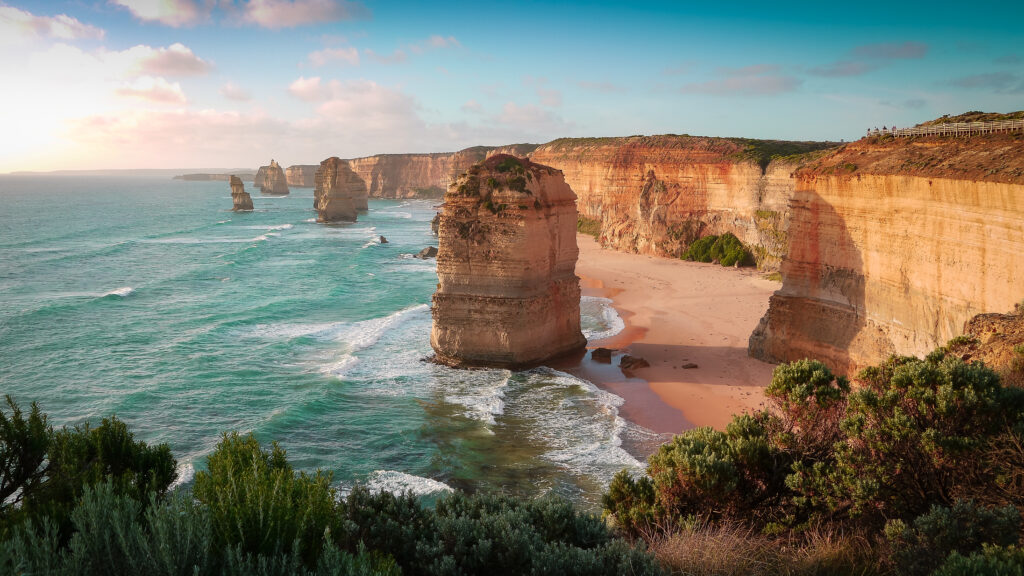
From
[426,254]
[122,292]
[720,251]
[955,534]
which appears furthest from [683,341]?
[122,292]

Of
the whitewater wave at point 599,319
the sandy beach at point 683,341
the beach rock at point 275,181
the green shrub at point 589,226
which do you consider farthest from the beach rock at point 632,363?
the beach rock at point 275,181

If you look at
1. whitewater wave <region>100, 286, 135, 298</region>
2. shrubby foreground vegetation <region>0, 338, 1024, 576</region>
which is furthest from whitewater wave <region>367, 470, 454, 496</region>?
whitewater wave <region>100, 286, 135, 298</region>

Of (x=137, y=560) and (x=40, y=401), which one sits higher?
(x=137, y=560)

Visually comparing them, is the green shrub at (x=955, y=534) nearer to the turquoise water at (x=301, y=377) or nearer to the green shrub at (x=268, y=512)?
the green shrub at (x=268, y=512)

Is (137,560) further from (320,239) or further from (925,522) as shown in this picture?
(320,239)

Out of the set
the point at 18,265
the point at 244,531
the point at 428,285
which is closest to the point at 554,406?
the point at 244,531

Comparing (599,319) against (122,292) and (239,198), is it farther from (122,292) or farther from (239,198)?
(239,198)
